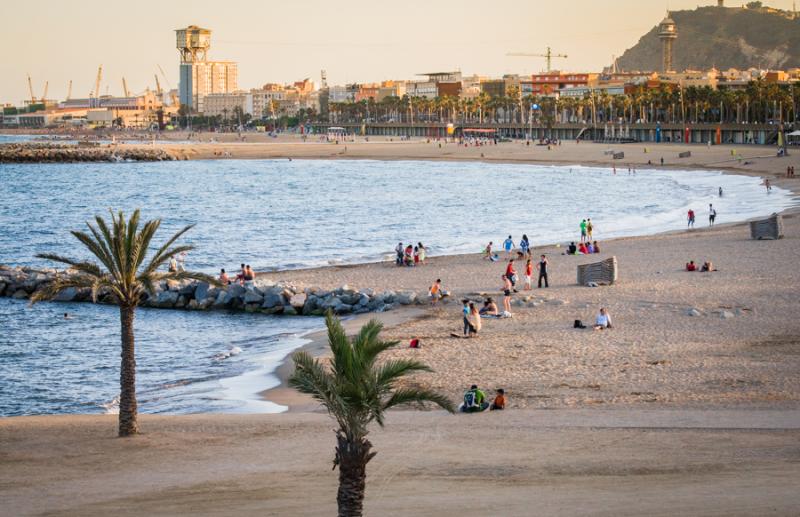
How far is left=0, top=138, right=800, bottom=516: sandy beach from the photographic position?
1225 centimetres

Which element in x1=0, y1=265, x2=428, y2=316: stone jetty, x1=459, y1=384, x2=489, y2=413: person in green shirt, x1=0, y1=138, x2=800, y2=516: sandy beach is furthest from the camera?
x1=0, y1=265, x2=428, y2=316: stone jetty

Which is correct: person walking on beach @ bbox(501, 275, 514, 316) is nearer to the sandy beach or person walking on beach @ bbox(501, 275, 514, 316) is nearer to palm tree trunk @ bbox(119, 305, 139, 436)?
the sandy beach

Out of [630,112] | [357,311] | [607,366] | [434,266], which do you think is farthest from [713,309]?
[630,112]

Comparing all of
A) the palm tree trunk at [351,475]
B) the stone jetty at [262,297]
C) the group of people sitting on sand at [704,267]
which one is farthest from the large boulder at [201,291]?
the palm tree trunk at [351,475]

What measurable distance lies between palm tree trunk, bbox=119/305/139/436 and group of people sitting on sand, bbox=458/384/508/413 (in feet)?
16.7

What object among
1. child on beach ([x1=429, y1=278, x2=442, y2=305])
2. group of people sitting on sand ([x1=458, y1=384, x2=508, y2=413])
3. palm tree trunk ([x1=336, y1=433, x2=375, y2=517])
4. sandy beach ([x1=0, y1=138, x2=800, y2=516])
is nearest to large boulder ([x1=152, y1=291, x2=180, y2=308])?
sandy beach ([x1=0, y1=138, x2=800, y2=516])

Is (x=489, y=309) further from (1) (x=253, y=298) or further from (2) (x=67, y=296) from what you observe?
(2) (x=67, y=296)

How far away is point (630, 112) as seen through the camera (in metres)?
143

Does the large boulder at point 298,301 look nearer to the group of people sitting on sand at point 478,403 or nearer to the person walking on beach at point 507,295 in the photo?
the person walking on beach at point 507,295

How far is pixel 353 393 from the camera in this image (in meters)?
10.7

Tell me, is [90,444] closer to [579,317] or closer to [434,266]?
[579,317]

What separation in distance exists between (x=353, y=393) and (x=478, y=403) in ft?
20.2

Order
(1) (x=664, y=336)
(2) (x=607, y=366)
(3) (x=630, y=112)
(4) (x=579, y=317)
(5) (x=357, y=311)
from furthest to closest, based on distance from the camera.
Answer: (3) (x=630, y=112) → (5) (x=357, y=311) → (4) (x=579, y=317) → (1) (x=664, y=336) → (2) (x=607, y=366)

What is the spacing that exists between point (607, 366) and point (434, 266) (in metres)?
16.6
